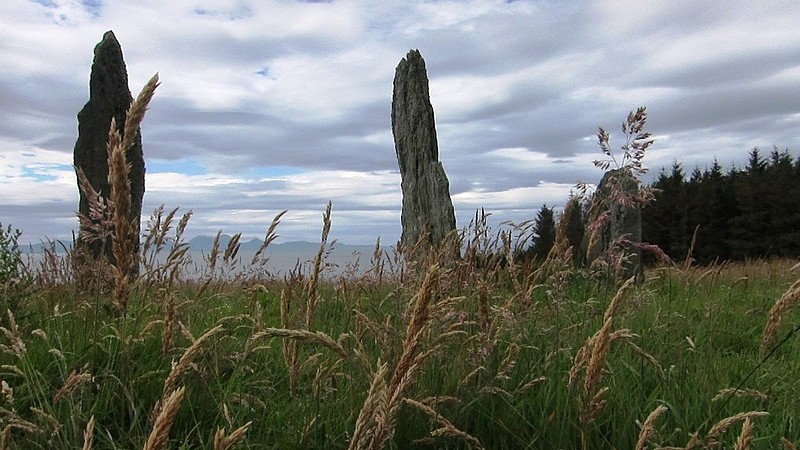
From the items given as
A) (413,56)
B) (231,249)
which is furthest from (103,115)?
(231,249)

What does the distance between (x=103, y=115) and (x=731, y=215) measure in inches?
1347

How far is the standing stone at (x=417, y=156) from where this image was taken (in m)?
9.03

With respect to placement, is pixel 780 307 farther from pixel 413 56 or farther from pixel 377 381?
pixel 413 56

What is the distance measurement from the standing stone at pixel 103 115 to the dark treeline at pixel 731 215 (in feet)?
89.9

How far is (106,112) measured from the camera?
33.9 feet

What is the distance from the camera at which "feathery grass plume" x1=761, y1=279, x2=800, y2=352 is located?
64.1 inches

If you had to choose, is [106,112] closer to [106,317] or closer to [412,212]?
[412,212]

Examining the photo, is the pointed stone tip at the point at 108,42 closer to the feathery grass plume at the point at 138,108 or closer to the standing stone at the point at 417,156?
the standing stone at the point at 417,156

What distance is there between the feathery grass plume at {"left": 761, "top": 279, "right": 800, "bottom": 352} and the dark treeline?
32.1m

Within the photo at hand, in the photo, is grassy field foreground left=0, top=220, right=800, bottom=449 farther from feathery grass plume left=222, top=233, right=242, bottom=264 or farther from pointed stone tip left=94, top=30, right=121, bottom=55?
pointed stone tip left=94, top=30, right=121, bottom=55

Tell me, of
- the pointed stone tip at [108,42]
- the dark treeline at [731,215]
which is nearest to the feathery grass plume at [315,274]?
the pointed stone tip at [108,42]

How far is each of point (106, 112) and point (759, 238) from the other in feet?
108

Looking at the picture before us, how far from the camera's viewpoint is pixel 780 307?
172cm

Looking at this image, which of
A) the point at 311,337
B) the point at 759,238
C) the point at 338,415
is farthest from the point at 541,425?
the point at 759,238
